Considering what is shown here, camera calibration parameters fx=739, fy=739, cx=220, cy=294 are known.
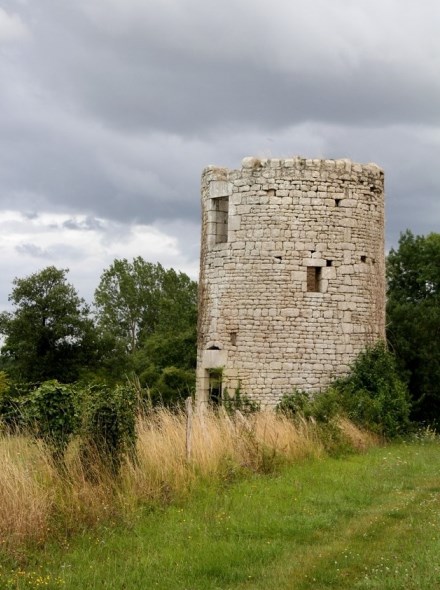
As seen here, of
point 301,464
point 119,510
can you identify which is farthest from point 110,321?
point 119,510

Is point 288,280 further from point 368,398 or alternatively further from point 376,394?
point 376,394

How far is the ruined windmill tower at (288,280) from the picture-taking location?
1565 cm

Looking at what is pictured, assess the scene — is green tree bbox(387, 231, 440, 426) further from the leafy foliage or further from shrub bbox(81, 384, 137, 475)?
shrub bbox(81, 384, 137, 475)

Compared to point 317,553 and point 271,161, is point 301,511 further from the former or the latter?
point 271,161

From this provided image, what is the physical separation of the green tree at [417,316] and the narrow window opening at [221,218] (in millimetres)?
7221

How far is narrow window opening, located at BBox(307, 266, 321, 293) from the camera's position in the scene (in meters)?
15.9

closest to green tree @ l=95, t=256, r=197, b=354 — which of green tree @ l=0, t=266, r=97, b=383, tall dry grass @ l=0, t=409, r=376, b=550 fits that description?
green tree @ l=0, t=266, r=97, b=383

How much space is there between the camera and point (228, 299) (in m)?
16.0

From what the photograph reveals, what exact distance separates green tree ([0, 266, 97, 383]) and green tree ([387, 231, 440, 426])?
15.5 metres

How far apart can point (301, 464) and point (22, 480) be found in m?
5.04

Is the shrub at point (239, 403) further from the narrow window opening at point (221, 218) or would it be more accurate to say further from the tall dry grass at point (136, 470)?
the narrow window opening at point (221, 218)

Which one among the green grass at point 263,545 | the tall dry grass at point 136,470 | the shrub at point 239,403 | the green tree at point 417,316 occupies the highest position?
the green tree at point 417,316

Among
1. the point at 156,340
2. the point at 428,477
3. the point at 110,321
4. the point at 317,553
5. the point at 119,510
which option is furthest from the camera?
the point at 110,321

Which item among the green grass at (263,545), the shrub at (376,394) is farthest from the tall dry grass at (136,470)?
the shrub at (376,394)
